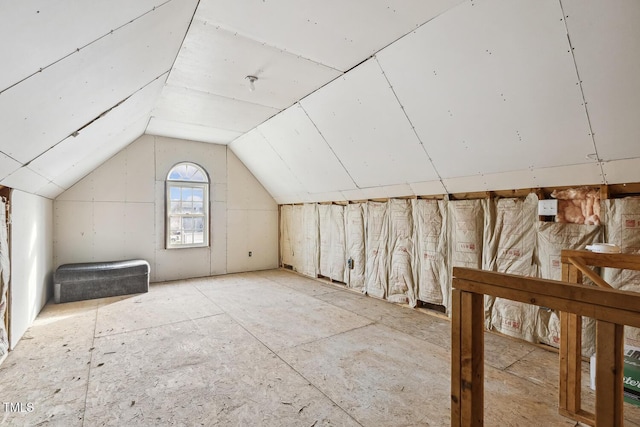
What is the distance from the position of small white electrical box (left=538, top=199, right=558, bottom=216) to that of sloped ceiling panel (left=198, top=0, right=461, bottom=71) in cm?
196

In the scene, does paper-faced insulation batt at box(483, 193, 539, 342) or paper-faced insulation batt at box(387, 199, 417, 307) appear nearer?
paper-faced insulation batt at box(483, 193, 539, 342)

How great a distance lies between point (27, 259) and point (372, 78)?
4.18 metres

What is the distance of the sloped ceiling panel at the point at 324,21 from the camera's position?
2.17 meters

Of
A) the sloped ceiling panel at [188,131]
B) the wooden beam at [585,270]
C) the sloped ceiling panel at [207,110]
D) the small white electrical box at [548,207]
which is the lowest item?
the wooden beam at [585,270]

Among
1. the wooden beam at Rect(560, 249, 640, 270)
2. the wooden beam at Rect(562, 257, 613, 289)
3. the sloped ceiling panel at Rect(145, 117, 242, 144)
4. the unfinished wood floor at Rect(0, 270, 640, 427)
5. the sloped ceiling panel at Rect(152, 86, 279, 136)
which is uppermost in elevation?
the sloped ceiling panel at Rect(152, 86, 279, 136)

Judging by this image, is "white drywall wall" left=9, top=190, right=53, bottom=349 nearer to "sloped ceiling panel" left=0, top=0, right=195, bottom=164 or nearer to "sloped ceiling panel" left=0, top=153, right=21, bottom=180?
"sloped ceiling panel" left=0, top=153, right=21, bottom=180

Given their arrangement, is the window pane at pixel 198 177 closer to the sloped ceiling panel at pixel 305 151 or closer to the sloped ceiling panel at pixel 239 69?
the sloped ceiling panel at pixel 305 151

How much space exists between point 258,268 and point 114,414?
4950 millimetres

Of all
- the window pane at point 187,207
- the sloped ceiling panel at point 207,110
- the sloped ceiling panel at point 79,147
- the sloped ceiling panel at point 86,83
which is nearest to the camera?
the sloped ceiling panel at point 86,83

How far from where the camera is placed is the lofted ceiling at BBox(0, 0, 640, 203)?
171 cm

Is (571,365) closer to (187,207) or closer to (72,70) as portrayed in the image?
(72,70)

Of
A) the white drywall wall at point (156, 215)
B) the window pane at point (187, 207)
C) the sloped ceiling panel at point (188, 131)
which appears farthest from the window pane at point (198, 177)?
the sloped ceiling panel at point (188, 131)

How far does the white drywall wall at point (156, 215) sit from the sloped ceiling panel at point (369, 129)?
3071 mm

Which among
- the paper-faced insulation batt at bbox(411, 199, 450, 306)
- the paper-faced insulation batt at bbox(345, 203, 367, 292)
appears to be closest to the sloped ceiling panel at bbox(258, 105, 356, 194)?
the paper-faced insulation batt at bbox(345, 203, 367, 292)
